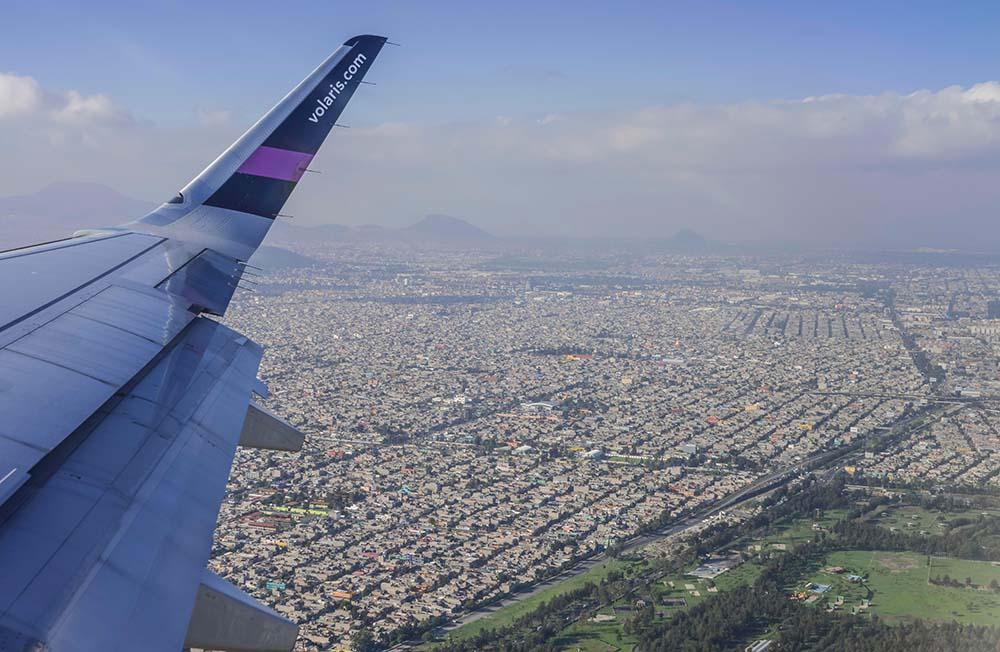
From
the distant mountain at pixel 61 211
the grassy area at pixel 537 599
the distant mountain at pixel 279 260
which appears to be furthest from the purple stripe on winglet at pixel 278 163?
the distant mountain at pixel 279 260

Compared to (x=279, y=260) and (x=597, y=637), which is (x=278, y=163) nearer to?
(x=597, y=637)

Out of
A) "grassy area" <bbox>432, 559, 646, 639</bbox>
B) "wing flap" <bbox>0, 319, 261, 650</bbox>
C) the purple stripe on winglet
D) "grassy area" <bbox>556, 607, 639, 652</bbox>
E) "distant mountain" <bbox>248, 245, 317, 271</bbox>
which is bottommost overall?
"grassy area" <bbox>432, 559, 646, 639</bbox>

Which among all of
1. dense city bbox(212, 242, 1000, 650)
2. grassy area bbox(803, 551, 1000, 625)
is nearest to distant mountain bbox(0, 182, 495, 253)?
dense city bbox(212, 242, 1000, 650)

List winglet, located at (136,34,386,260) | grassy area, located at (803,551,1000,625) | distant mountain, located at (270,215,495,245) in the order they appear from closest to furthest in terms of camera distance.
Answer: winglet, located at (136,34,386,260), grassy area, located at (803,551,1000,625), distant mountain, located at (270,215,495,245)

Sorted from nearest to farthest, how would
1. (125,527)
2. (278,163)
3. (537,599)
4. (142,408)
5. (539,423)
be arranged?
1. (125,527)
2. (142,408)
3. (278,163)
4. (537,599)
5. (539,423)

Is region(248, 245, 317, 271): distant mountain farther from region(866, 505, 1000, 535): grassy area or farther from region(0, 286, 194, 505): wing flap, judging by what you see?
region(0, 286, 194, 505): wing flap

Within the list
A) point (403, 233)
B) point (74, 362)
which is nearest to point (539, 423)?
point (74, 362)
